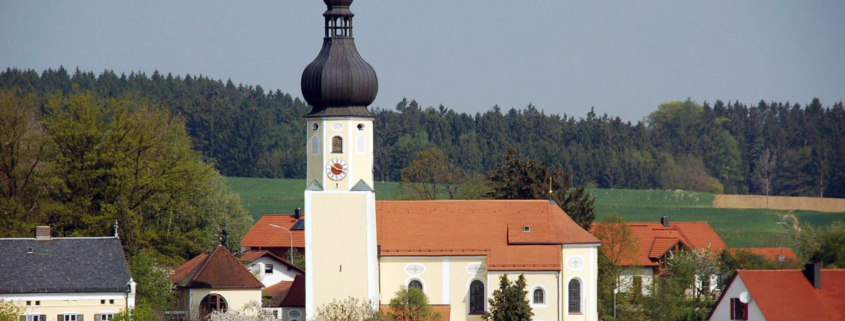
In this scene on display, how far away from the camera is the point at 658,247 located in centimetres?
5797

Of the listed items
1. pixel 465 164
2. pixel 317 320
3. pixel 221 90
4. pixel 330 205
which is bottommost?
pixel 317 320

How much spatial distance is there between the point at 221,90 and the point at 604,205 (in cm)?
Result: 5160

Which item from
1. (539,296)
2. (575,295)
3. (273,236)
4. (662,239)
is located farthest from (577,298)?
(273,236)

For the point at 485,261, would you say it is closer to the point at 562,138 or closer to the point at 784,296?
the point at 784,296

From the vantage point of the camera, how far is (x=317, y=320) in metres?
41.4

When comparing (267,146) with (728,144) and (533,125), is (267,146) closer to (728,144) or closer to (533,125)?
(533,125)

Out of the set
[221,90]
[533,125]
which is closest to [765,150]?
[533,125]

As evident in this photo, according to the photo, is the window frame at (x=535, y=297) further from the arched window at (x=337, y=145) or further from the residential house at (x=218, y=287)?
the residential house at (x=218, y=287)

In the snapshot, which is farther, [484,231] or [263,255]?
[263,255]

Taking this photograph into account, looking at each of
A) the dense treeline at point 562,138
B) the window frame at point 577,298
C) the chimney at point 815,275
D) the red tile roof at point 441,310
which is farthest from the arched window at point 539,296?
the dense treeline at point 562,138

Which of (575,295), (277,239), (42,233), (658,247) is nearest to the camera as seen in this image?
(42,233)

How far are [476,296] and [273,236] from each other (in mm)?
14642

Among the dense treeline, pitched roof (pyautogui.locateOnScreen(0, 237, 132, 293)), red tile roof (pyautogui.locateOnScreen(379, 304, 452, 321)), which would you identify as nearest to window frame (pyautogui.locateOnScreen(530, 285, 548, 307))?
red tile roof (pyautogui.locateOnScreen(379, 304, 452, 321))

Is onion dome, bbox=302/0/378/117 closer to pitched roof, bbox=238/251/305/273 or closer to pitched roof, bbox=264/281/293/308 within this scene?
pitched roof, bbox=264/281/293/308
